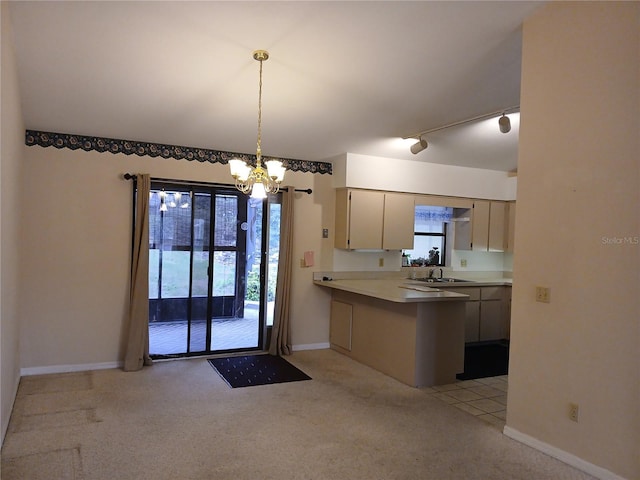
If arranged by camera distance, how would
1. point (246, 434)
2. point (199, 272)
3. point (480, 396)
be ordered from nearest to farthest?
point (246, 434) < point (480, 396) < point (199, 272)

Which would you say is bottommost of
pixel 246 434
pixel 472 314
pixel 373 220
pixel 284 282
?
pixel 246 434

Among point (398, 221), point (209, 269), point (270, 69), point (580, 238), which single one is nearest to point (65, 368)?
point (209, 269)

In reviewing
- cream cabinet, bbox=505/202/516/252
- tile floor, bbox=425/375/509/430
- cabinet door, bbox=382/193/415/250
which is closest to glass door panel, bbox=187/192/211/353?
cabinet door, bbox=382/193/415/250

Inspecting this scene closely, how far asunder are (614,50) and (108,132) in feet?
14.4

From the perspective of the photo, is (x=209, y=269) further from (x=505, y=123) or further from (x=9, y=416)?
(x=505, y=123)

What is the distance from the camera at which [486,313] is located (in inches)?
240

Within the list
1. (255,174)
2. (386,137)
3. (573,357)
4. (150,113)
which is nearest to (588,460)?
(573,357)

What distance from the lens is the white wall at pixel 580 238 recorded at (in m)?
2.49

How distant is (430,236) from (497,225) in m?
1.00

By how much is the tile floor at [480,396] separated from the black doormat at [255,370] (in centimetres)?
140

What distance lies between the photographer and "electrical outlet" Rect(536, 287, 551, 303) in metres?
2.92

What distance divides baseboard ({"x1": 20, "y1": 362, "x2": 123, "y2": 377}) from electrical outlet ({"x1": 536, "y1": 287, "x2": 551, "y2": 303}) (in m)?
4.18

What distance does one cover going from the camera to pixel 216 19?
2.80 meters

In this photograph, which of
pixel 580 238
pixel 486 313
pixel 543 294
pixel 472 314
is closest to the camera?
pixel 580 238
